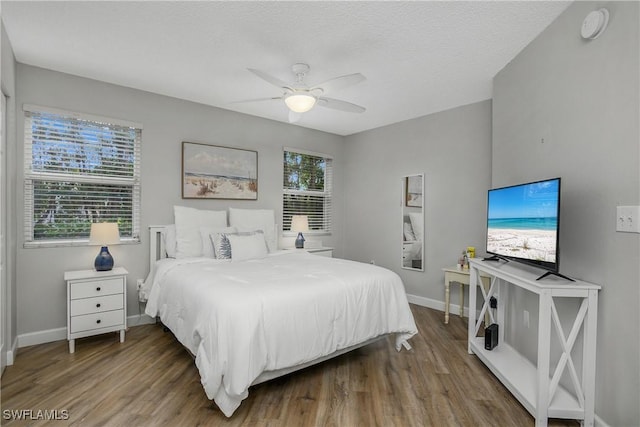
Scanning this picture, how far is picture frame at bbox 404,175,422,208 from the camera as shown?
4.63 metres

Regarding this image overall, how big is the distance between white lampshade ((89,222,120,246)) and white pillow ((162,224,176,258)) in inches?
22.0

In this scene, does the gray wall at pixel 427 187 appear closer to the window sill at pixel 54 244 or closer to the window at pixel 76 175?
the window at pixel 76 175

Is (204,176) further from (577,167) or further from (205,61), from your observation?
(577,167)

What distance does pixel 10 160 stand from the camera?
108 inches

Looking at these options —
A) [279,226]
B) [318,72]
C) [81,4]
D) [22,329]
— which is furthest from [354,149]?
[22,329]

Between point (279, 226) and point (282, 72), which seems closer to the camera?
point (282, 72)

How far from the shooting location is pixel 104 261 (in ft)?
10.5

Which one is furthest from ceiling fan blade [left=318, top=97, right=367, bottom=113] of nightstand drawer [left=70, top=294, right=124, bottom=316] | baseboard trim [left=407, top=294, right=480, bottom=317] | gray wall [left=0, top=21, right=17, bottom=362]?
baseboard trim [left=407, top=294, right=480, bottom=317]

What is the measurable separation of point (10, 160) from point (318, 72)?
8.94 feet

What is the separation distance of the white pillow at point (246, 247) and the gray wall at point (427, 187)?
2.17m

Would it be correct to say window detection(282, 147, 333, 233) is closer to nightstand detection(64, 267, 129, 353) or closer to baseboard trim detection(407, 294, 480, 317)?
baseboard trim detection(407, 294, 480, 317)

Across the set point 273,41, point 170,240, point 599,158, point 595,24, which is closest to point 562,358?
point 599,158

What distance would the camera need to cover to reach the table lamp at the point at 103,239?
308 cm

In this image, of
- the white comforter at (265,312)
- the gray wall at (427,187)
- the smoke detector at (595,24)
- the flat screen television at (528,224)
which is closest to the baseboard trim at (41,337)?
the white comforter at (265,312)
